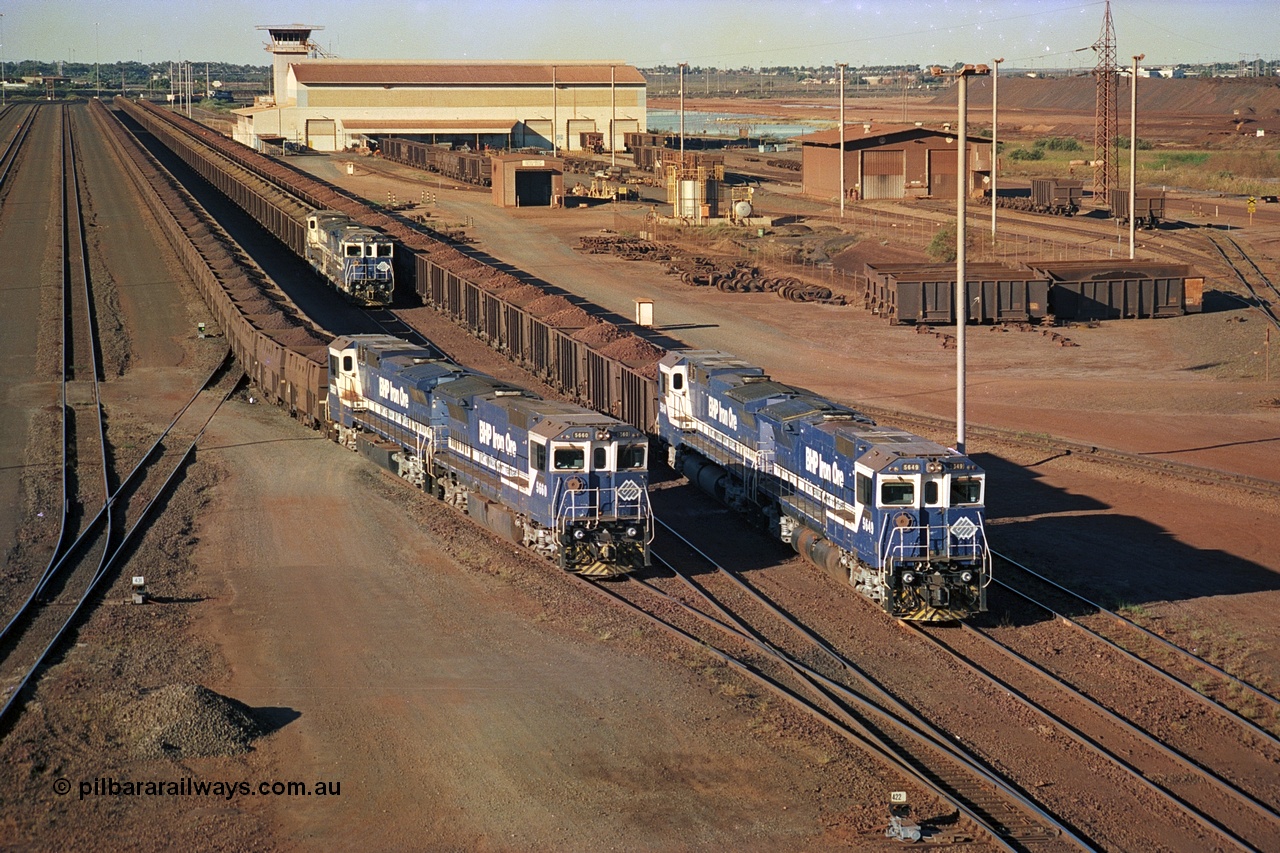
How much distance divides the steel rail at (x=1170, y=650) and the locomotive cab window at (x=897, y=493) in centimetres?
324

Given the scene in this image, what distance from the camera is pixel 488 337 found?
52.7 metres

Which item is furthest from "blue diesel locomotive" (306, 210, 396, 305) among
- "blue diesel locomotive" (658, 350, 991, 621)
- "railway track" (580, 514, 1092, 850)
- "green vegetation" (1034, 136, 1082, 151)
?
"green vegetation" (1034, 136, 1082, 151)

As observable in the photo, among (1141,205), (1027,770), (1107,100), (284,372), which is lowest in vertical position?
(1027,770)

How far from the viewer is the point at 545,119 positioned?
144 meters

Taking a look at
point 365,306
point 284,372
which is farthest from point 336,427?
point 365,306

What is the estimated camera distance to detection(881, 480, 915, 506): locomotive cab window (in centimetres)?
2403

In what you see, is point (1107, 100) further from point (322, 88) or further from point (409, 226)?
point (322, 88)

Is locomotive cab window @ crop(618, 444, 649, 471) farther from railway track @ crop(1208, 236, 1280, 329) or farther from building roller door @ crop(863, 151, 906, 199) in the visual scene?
building roller door @ crop(863, 151, 906, 199)

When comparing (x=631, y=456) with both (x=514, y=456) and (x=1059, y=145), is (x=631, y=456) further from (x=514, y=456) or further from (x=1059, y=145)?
(x=1059, y=145)

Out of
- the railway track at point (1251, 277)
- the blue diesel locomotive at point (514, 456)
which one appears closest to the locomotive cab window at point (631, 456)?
the blue diesel locomotive at point (514, 456)

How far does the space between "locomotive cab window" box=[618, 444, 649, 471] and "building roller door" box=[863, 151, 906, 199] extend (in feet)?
243

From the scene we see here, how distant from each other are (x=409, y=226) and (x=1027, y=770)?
7015 cm

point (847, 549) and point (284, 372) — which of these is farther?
point (284, 372)

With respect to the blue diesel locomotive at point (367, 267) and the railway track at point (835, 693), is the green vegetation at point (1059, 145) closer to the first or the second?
the blue diesel locomotive at point (367, 267)
